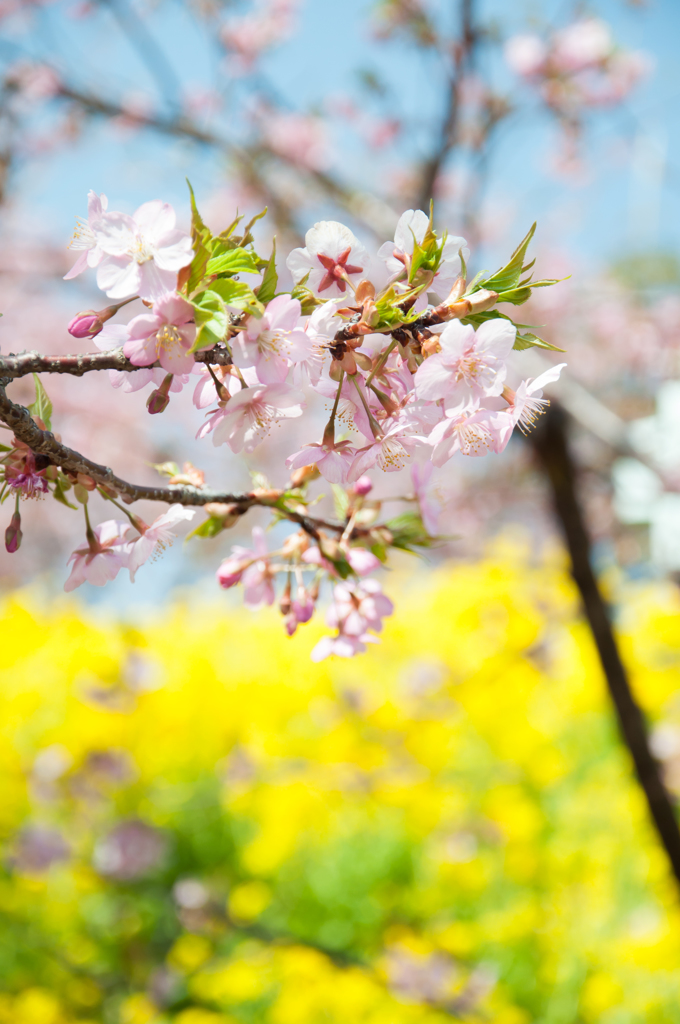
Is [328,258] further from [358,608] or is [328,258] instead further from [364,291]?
Result: [358,608]

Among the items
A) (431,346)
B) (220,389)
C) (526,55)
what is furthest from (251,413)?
(526,55)

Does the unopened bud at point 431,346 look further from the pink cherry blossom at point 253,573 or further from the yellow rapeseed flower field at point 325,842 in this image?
the yellow rapeseed flower field at point 325,842

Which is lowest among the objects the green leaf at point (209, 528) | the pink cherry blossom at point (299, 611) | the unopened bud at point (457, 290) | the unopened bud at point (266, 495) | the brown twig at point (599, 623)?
the pink cherry blossom at point (299, 611)

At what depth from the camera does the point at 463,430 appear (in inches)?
18.2

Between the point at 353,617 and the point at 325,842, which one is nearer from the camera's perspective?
the point at 353,617

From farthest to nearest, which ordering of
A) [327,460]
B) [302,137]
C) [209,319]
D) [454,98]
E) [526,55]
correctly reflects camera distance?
1. [302,137]
2. [526,55]
3. [454,98]
4. [327,460]
5. [209,319]

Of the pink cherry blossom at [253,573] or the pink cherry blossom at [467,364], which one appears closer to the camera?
the pink cherry blossom at [467,364]

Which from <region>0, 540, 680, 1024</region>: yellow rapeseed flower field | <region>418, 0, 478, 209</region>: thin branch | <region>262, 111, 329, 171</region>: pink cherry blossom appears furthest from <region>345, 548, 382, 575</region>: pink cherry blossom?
<region>262, 111, 329, 171</region>: pink cherry blossom

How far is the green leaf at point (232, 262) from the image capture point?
1.27 feet

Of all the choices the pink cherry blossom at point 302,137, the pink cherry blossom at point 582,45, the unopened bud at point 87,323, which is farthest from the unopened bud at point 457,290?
the pink cherry blossom at point 302,137

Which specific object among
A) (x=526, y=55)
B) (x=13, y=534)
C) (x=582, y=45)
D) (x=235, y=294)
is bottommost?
(x=13, y=534)

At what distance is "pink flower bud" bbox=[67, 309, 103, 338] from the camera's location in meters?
0.42

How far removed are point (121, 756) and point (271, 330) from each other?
2.10m

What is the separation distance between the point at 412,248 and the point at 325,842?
7.00 feet
